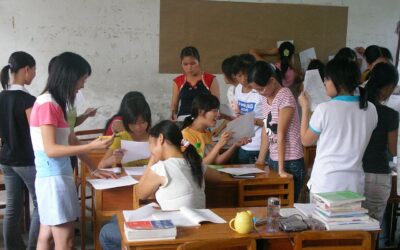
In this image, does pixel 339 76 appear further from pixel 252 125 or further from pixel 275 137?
pixel 252 125

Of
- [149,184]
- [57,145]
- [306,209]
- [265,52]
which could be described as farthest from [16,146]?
[265,52]

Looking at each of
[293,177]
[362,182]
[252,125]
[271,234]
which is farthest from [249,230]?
[252,125]

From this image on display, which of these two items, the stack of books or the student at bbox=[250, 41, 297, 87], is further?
the student at bbox=[250, 41, 297, 87]

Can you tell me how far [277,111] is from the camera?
2924 millimetres

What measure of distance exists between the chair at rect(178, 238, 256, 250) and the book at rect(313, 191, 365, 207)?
18.9 inches

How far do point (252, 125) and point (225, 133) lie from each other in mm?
232

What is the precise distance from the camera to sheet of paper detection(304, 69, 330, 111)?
351cm

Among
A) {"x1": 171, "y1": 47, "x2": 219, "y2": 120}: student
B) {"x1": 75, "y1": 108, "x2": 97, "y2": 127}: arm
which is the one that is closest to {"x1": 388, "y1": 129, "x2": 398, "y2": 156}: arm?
{"x1": 171, "y1": 47, "x2": 219, "y2": 120}: student

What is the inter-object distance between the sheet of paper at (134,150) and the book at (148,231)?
1.11 metres

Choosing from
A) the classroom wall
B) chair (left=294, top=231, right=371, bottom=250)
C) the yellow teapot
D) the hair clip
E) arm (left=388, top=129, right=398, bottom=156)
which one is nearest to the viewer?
chair (left=294, top=231, right=371, bottom=250)

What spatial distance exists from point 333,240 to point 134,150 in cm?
155

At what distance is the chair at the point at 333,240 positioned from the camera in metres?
1.86

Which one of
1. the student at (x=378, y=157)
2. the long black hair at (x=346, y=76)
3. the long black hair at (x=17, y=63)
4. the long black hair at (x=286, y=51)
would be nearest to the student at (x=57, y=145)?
the long black hair at (x=17, y=63)

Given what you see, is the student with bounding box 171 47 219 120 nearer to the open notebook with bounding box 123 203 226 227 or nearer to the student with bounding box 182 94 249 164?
the student with bounding box 182 94 249 164
